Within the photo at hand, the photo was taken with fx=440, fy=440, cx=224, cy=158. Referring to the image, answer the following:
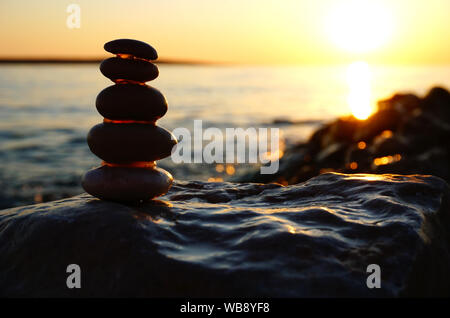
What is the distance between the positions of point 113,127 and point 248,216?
109 centimetres

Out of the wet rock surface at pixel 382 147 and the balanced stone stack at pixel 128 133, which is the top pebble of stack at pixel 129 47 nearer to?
the balanced stone stack at pixel 128 133

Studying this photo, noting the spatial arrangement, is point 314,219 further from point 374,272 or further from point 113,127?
point 113,127

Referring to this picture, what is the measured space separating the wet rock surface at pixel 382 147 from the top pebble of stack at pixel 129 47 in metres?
5.15

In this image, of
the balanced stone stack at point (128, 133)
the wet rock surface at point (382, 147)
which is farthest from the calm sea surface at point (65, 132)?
the balanced stone stack at point (128, 133)

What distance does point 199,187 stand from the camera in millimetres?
3916

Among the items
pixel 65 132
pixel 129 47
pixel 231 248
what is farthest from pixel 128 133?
pixel 65 132

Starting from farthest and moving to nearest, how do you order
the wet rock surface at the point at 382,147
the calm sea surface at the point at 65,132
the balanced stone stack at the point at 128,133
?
the calm sea surface at the point at 65,132
the wet rock surface at the point at 382,147
the balanced stone stack at the point at 128,133

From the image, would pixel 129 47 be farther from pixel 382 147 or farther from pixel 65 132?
pixel 65 132

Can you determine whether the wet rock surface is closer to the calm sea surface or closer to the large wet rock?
the calm sea surface

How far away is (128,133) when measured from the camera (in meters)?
2.93

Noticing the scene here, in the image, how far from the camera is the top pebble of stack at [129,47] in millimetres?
2967

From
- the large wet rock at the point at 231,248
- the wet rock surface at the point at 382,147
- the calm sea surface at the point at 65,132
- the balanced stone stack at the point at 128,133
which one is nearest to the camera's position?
the large wet rock at the point at 231,248

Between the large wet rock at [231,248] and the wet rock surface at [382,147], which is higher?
the wet rock surface at [382,147]
